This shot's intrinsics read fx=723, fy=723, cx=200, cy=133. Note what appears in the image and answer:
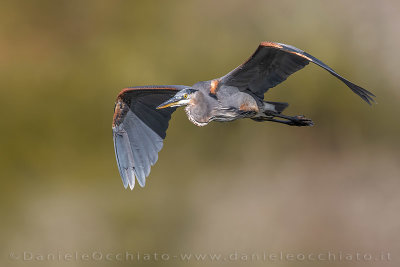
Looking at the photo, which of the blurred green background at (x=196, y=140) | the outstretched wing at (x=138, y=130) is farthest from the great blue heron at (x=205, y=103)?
the blurred green background at (x=196, y=140)

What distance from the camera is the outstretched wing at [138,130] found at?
26.3ft

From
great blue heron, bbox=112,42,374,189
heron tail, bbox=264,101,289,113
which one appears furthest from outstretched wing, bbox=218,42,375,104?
heron tail, bbox=264,101,289,113

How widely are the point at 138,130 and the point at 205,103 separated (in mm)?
1349

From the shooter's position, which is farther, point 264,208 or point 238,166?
point 238,166

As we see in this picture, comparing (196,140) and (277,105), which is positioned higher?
(277,105)

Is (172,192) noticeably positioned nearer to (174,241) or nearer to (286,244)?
(174,241)

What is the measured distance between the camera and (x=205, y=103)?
7.10m

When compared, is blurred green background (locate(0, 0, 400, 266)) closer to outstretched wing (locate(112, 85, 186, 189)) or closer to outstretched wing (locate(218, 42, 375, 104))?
outstretched wing (locate(112, 85, 186, 189))

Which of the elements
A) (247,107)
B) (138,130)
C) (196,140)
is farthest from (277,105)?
(196,140)

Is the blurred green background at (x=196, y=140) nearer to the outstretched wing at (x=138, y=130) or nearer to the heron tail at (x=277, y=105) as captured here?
the outstretched wing at (x=138, y=130)

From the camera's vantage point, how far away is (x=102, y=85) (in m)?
15.4

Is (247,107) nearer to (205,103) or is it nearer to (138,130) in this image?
(205,103)

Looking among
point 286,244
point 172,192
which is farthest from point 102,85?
point 286,244

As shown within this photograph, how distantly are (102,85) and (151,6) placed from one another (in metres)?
2.22
